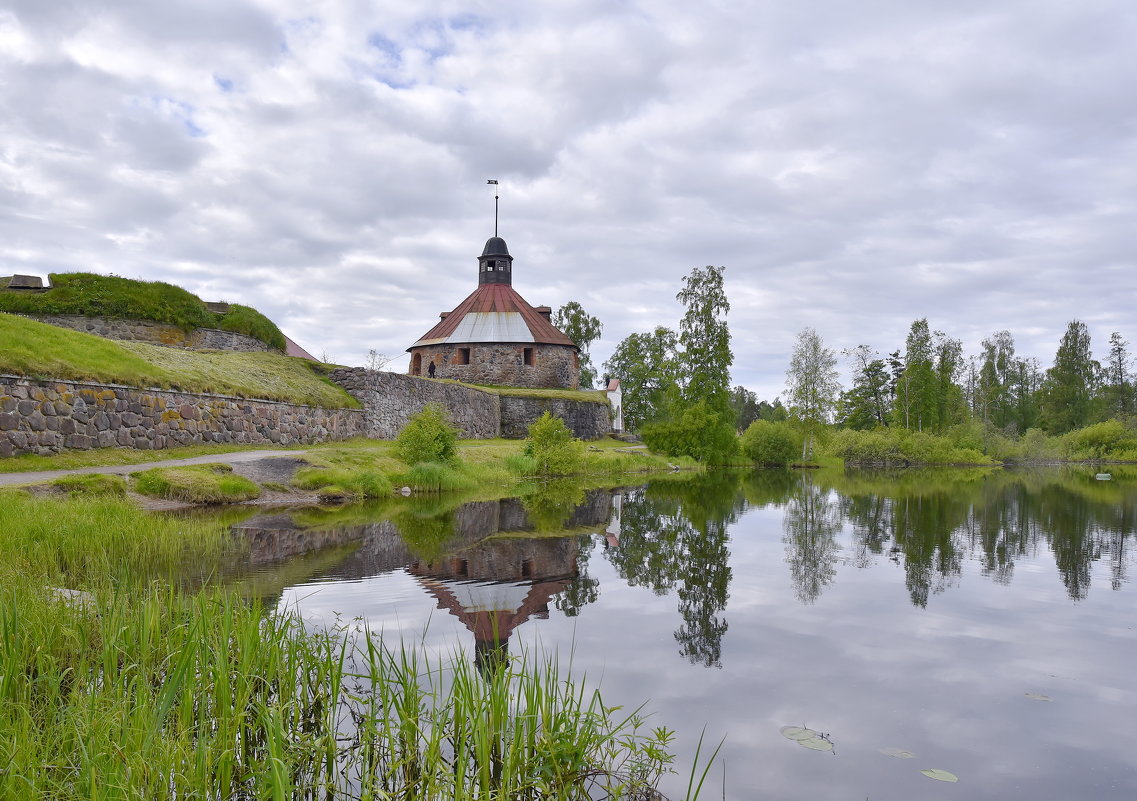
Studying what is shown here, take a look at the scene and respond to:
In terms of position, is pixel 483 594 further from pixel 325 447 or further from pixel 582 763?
pixel 325 447

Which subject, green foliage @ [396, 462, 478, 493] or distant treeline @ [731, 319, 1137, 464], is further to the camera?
distant treeline @ [731, 319, 1137, 464]

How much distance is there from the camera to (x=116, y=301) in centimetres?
2358

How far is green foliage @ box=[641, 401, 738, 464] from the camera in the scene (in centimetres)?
4047

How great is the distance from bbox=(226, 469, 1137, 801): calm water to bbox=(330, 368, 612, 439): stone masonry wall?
38.9 feet

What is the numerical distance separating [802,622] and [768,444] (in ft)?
131

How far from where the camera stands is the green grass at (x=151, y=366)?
627 inches

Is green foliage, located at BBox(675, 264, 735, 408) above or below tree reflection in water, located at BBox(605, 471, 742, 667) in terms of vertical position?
above

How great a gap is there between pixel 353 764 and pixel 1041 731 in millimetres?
4575

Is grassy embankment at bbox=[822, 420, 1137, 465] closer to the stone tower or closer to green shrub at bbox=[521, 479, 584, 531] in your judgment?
the stone tower

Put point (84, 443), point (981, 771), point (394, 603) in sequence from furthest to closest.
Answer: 1. point (84, 443)
2. point (394, 603)
3. point (981, 771)

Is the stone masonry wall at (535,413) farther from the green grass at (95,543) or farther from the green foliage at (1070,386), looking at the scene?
the green foliage at (1070,386)

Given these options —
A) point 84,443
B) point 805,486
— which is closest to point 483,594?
point 84,443

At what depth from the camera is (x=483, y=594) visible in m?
8.56

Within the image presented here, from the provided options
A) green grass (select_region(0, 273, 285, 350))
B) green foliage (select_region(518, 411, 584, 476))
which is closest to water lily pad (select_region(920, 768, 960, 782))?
green foliage (select_region(518, 411, 584, 476))
